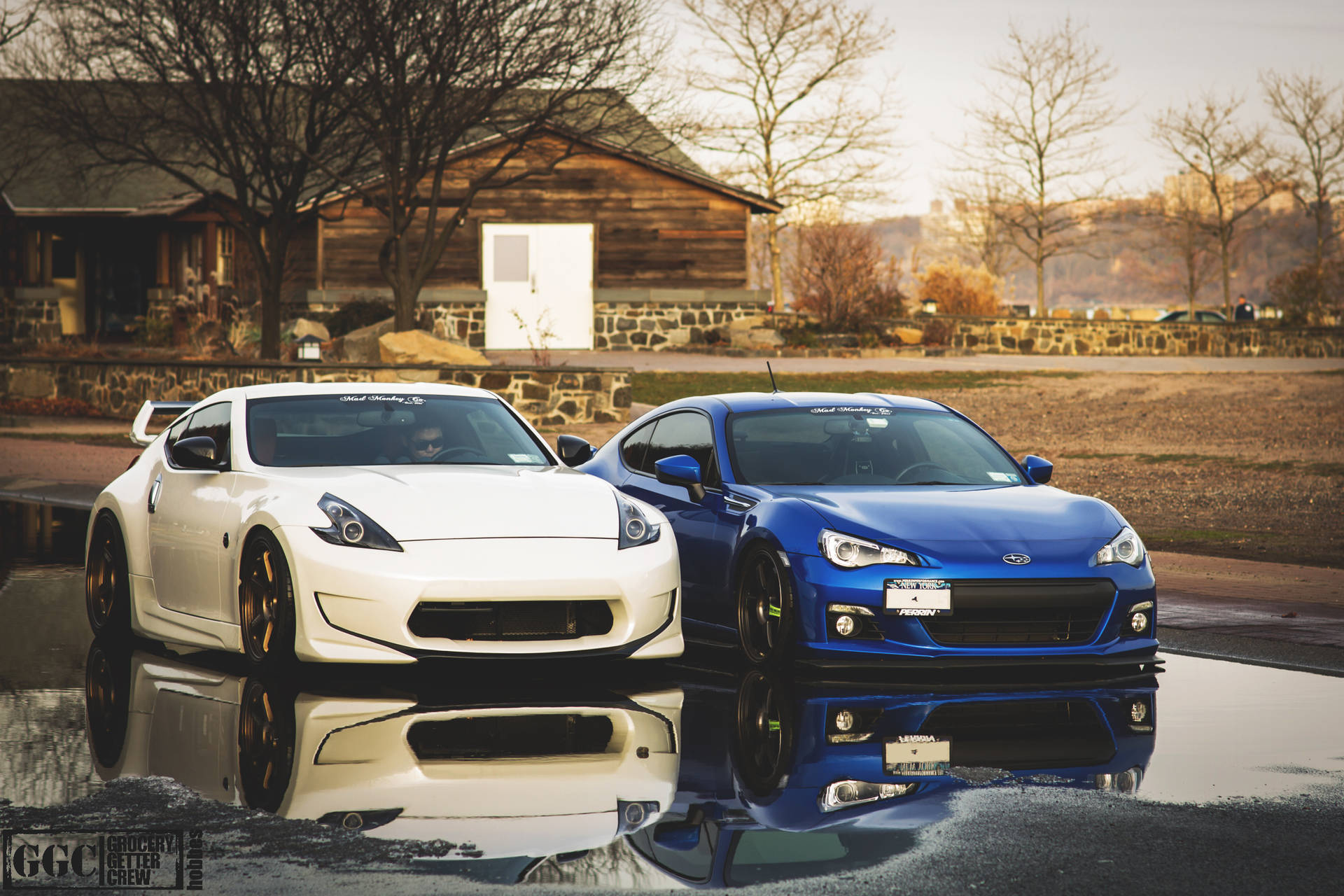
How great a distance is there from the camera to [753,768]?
627cm

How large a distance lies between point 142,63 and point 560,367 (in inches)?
357

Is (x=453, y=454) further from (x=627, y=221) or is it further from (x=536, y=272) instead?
(x=627, y=221)

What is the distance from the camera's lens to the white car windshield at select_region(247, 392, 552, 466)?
8.79 meters

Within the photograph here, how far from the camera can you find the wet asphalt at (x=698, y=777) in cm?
490

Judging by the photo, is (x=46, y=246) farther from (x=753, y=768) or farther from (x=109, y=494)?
(x=753, y=768)

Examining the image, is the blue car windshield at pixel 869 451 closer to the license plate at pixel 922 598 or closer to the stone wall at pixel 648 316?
the license plate at pixel 922 598

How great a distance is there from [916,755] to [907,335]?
122ft

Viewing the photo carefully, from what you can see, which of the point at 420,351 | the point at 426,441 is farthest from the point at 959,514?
the point at 420,351

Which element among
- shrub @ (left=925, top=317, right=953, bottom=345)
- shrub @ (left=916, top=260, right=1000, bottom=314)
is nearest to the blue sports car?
shrub @ (left=925, top=317, right=953, bottom=345)

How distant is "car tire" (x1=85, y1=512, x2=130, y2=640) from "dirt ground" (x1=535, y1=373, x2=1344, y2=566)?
26.9 feet

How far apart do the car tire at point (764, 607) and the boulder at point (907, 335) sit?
111ft

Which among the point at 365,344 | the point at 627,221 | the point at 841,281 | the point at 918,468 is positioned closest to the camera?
the point at 918,468

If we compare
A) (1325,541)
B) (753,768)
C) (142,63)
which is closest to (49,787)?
(753,768)

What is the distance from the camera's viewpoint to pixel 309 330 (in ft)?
119
